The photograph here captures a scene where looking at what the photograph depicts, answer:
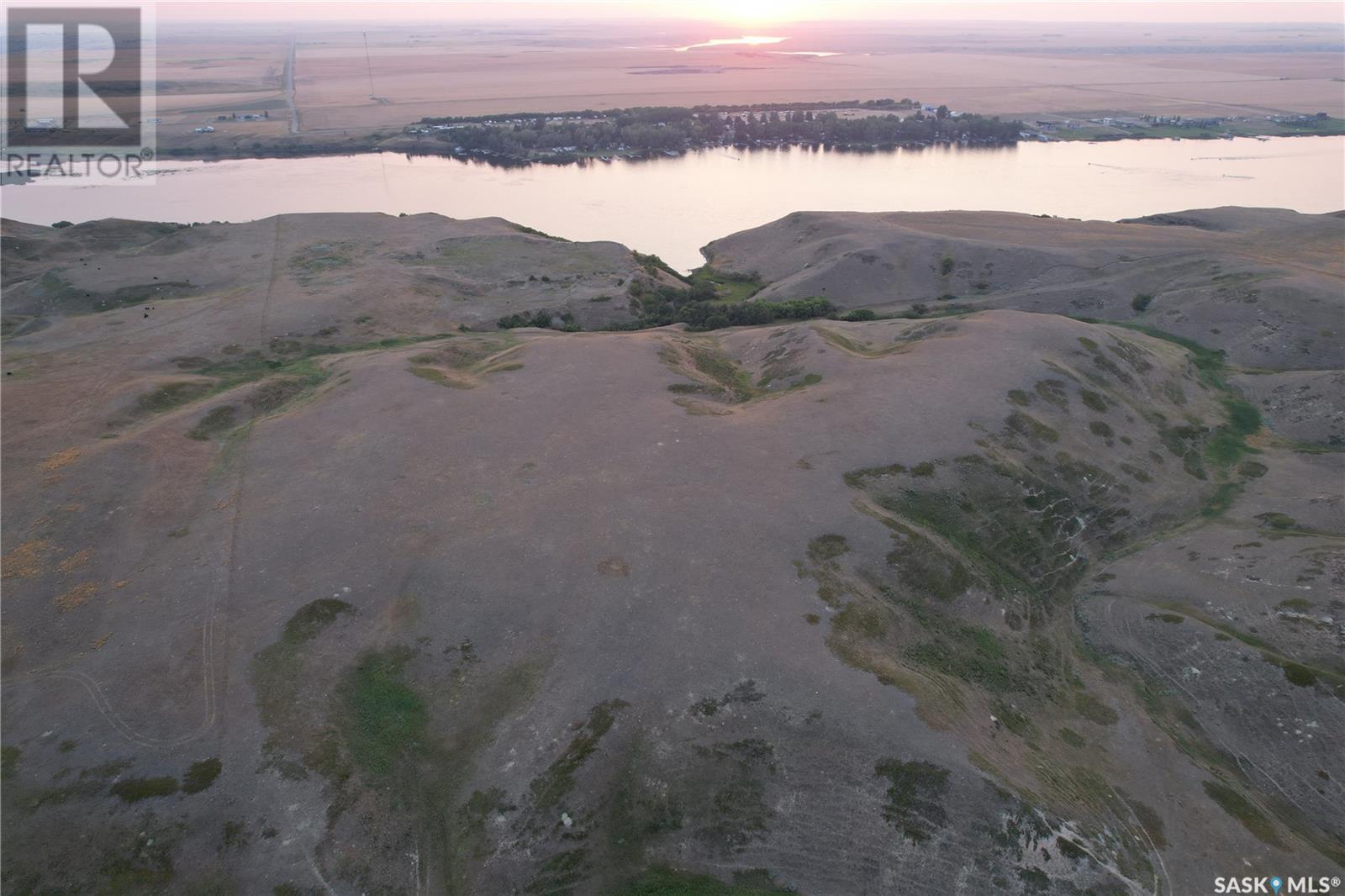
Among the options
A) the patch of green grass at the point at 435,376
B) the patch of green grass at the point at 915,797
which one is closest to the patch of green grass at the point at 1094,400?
the patch of green grass at the point at 915,797

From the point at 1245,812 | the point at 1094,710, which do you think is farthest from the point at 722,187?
the point at 1245,812

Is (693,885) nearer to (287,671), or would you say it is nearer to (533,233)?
(287,671)

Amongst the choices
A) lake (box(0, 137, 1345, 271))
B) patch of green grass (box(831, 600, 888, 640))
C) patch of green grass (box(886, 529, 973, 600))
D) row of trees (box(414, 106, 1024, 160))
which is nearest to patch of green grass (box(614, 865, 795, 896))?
patch of green grass (box(831, 600, 888, 640))

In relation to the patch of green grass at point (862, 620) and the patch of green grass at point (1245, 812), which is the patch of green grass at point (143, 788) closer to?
the patch of green grass at point (862, 620)

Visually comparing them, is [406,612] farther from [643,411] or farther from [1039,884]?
[1039,884]

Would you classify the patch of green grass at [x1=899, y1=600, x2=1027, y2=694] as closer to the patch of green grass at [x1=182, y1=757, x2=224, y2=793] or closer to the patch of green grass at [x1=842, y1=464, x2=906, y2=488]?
the patch of green grass at [x1=842, y1=464, x2=906, y2=488]

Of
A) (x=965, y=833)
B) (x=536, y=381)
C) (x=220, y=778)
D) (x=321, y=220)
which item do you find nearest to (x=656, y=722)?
(x=965, y=833)
